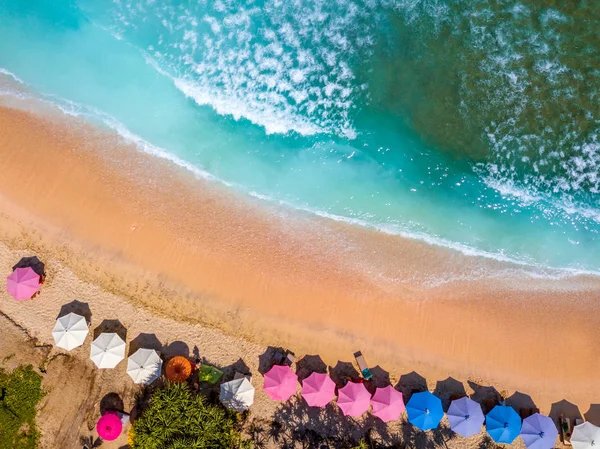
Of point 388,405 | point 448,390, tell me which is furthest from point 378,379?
point 448,390

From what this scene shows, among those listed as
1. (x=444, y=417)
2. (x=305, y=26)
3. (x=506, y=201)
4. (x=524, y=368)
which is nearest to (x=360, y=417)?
(x=444, y=417)

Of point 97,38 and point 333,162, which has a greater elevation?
point 97,38

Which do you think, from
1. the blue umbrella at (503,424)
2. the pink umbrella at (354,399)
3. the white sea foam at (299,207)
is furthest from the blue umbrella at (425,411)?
the white sea foam at (299,207)

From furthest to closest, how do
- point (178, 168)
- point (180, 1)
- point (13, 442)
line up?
point (180, 1) → point (178, 168) → point (13, 442)

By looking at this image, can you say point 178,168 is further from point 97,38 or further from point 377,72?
point 377,72

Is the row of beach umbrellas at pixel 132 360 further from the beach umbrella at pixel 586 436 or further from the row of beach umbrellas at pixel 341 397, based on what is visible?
the beach umbrella at pixel 586 436

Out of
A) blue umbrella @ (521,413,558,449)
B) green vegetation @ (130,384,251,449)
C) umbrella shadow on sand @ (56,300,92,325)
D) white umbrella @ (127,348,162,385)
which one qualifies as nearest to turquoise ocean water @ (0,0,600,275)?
blue umbrella @ (521,413,558,449)
